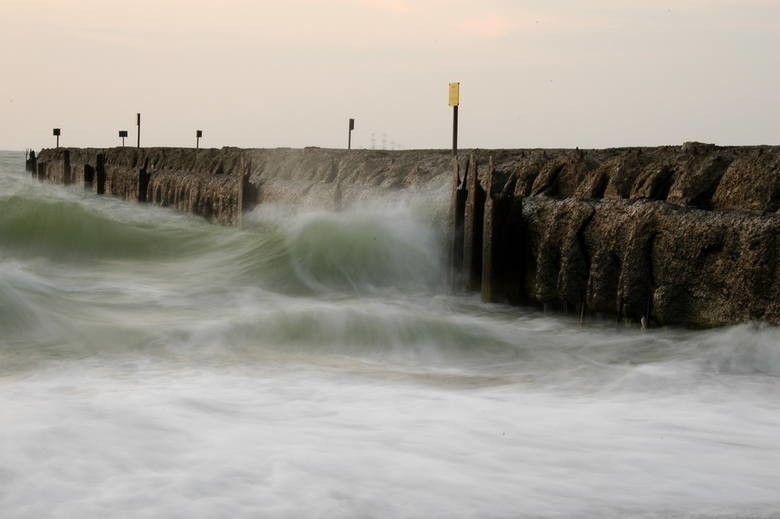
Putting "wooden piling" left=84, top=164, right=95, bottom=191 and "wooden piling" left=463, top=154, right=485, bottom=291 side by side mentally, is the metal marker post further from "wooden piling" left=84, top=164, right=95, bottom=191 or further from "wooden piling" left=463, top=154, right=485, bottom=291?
Result: "wooden piling" left=84, top=164, right=95, bottom=191

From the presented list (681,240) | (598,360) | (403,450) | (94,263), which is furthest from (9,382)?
(94,263)

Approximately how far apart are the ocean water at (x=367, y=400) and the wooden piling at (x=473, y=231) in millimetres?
309

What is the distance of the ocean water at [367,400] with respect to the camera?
13.6 feet

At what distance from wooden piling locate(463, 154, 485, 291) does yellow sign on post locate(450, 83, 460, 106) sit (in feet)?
26.8

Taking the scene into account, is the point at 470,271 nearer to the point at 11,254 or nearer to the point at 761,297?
the point at 761,297

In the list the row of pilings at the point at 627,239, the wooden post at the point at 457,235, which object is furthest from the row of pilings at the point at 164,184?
the row of pilings at the point at 627,239

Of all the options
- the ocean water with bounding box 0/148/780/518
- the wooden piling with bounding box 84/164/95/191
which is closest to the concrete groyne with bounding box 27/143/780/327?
the ocean water with bounding box 0/148/780/518

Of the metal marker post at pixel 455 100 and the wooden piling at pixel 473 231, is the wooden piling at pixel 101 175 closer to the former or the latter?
the metal marker post at pixel 455 100

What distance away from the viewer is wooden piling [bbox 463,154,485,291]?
30.3 ft

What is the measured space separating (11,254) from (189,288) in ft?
19.2

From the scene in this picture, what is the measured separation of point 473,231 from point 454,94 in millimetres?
8737

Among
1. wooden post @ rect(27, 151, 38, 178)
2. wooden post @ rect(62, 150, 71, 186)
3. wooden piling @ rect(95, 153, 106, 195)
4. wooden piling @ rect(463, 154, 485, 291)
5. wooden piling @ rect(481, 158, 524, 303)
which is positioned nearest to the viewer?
wooden piling @ rect(481, 158, 524, 303)

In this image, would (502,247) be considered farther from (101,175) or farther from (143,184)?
(101,175)

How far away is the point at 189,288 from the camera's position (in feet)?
38.2
